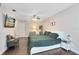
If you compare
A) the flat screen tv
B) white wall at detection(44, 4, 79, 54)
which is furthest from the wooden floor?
the flat screen tv

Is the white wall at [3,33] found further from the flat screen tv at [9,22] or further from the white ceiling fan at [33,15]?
the white ceiling fan at [33,15]

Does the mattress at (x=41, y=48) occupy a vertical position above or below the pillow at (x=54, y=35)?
below

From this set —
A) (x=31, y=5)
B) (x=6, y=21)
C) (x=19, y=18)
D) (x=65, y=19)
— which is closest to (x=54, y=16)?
(x=65, y=19)

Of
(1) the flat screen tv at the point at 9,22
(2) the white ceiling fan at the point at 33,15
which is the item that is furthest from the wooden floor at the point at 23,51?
(2) the white ceiling fan at the point at 33,15

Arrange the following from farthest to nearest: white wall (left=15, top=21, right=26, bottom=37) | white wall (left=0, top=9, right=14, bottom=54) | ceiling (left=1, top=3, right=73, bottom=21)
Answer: white wall (left=15, top=21, right=26, bottom=37) < white wall (left=0, top=9, right=14, bottom=54) < ceiling (left=1, top=3, right=73, bottom=21)

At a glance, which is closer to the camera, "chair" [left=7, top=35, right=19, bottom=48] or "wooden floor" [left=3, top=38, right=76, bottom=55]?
"wooden floor" [left=3, top=38, right=76, bottom=55]

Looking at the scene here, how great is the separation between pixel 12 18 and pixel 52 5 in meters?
0.80

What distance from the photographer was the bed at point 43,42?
61.3 inches

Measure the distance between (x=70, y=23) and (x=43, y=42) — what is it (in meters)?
0.64

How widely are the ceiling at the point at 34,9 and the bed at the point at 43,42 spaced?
39 cm

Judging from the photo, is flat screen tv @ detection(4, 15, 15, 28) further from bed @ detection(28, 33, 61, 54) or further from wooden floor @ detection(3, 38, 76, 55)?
bed @ detection(28, 33, 61, 54)

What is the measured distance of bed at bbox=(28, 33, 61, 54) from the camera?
5.11 feet

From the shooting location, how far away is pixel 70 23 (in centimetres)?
157
